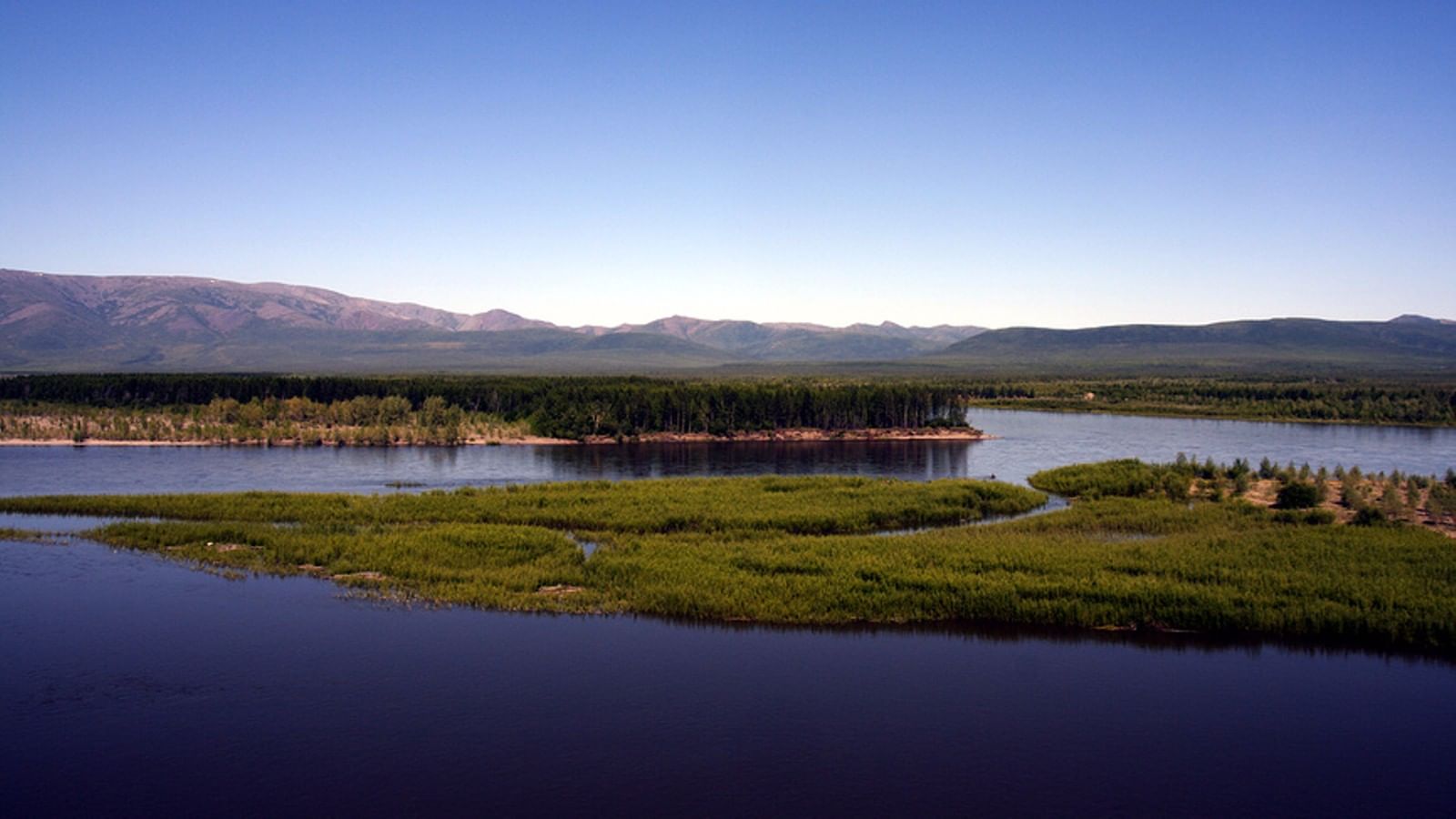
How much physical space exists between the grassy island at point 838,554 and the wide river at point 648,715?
1.21 m

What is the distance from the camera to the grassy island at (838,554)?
27.0m

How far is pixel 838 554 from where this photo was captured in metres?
32.0

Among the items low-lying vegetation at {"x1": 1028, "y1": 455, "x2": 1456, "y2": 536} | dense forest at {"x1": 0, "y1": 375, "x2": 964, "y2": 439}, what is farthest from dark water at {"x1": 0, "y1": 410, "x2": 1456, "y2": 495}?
low-lying vegetation at {"x1": 1028, "y1": 455, "x2": 1456, "y2": 536}

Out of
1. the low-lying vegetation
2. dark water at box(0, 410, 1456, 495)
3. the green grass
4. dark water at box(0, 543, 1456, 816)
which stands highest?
the low-lying vegetation

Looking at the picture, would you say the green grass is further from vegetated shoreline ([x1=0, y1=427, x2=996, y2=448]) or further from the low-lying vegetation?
the low-lying vegetation

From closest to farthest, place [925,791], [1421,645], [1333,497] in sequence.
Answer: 1. [925,791]
2. [1421,645]
3. [1333,497]

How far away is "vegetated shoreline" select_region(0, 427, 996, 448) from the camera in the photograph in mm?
74312

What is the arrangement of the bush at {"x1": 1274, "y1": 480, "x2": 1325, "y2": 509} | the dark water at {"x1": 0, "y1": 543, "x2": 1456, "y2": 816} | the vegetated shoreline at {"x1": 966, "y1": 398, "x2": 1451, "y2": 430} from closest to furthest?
the dark water at {"x1": 0, "y1": 543, "x2": 1456, "y2": 816}, the bush at {"x1": 1274, "y1": 480, "x2": 1325, "y2": 509}, the vegetated shoreline at {"x1": 966, "y1": 398, "x2": 1451, "y2": 430}

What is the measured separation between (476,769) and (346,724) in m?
3.58

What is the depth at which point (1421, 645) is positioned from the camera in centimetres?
2502

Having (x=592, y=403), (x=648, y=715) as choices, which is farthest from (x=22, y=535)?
(x=592, y=403)

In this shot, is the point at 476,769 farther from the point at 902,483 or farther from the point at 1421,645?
the point at 902,483

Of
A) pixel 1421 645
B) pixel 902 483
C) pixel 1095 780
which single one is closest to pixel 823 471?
pixel 902 483

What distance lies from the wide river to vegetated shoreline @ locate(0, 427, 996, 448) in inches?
1890
